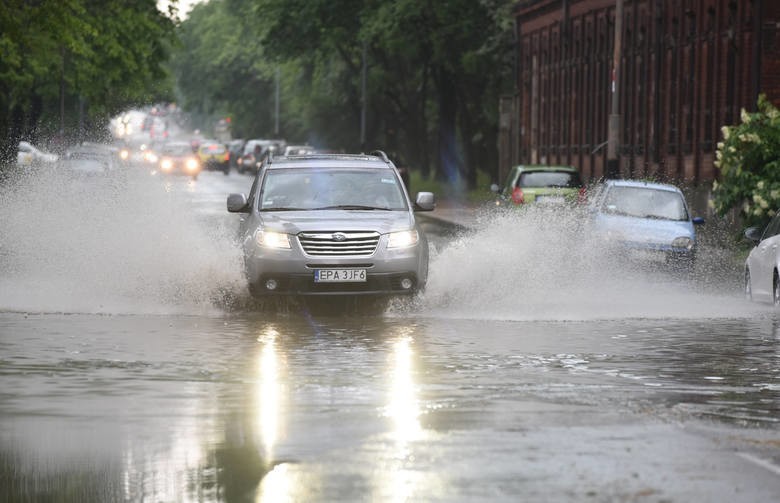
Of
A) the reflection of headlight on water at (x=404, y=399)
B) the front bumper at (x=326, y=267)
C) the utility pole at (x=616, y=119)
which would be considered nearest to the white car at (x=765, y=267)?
the front bumper at (x=326, y=267)

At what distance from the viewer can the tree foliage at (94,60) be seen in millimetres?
53375

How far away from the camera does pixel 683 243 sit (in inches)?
1130

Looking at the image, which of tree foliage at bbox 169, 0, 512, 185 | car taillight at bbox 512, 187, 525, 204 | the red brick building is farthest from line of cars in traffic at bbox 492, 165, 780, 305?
tree foliage at bbox 169, 0, 512, 185

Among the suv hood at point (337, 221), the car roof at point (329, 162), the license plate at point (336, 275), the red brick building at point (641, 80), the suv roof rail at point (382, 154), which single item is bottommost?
the license plate at point (336, 275)

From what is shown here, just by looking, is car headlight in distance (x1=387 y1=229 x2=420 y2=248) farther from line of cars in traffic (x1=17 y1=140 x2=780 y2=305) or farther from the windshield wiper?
the windshield wiper

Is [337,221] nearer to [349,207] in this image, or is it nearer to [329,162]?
[349,207]

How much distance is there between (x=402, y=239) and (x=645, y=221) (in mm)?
9969

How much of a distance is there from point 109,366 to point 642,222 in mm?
15662

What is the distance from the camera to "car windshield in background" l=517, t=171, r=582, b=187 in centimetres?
3878

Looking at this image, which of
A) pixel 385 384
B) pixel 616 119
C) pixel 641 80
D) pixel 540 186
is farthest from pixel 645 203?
pixel 641 80

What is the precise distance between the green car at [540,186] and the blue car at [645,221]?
6.29 metres

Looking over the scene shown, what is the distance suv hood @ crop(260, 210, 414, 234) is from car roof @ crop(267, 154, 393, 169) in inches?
43.6

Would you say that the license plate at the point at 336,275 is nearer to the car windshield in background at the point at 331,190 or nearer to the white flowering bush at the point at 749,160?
the car windshield in background at the point at 331,190

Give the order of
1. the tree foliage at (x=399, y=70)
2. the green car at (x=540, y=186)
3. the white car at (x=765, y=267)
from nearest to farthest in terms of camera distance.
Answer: the white car at (x=765, y=267) < the green car at (x=540, y=186) < the tree foliage at (x=399, y=70)
